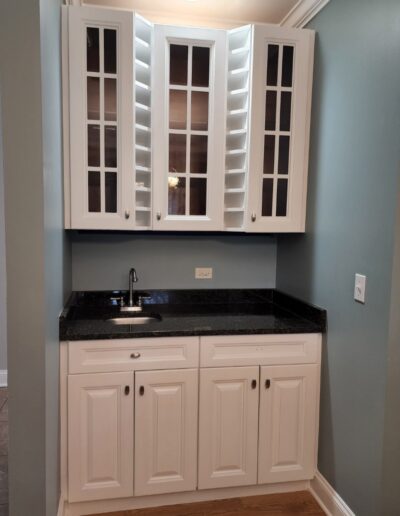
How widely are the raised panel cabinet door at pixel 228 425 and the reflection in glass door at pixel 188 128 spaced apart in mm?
912

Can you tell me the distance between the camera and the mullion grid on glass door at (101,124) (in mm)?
1985

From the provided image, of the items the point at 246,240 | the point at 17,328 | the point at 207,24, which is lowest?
the point at 17,328

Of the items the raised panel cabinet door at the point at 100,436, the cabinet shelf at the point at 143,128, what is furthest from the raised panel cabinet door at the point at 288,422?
the cabinet shelf at the point at 143,128

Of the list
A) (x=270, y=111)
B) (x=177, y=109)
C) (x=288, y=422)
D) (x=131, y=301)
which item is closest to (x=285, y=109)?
(x=270, y=111)

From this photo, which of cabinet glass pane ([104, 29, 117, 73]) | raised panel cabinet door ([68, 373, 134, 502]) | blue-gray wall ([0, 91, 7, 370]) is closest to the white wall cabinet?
cabinet glass pane ([104, 29, 117, 73])

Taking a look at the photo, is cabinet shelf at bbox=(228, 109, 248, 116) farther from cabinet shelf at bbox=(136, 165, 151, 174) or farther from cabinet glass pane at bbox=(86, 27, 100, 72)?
cabinet glass pane at bbox=(86, 27, 100, 72)

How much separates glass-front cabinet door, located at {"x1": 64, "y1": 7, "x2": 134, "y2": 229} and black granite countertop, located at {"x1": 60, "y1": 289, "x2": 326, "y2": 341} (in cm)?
53

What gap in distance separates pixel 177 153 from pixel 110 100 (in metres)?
0.44

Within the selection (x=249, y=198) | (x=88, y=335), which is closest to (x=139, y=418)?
(x=88, y=335)

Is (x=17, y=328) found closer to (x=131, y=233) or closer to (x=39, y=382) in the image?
(x=39, y=382)

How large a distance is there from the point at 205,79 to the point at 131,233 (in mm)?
1006

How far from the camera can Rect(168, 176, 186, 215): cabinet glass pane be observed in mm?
2168

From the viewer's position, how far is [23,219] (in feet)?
4.62

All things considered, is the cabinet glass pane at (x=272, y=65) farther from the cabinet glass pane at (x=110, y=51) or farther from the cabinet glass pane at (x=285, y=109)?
the cabinet glass pane at (x=110, y=51)
